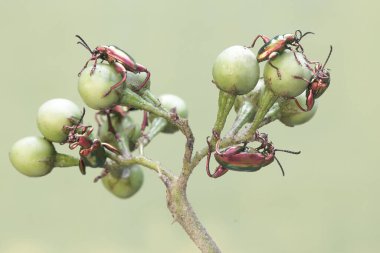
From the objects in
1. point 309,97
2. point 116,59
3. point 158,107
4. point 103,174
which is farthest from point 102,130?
point 309,97

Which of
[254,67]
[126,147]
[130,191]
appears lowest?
[130,191]

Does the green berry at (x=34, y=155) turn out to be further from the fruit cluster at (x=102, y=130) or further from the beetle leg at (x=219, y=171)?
the beetle leg at (x=219, y=171)

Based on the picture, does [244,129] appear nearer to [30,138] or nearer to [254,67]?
[254,67]

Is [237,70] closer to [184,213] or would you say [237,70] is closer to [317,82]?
[317,82]

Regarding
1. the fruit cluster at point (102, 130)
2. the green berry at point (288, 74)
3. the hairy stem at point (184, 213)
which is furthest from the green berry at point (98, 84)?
the green berry at point (288, 74)

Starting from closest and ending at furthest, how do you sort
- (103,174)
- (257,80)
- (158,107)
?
(257,80)
(158,107)
(103,174)

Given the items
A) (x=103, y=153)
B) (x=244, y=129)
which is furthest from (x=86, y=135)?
(x=244, y=129)

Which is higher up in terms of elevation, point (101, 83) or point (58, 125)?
point (101, 83)
